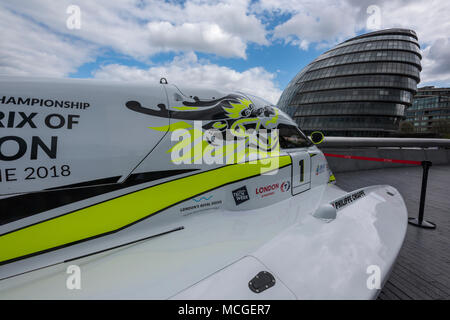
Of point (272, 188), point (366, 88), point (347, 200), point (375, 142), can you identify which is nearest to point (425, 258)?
point (347, 200)

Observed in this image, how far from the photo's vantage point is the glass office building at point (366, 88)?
121ft

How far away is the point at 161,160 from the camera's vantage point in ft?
5.49

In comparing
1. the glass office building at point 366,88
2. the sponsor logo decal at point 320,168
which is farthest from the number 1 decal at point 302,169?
the glass office building at point 366,88

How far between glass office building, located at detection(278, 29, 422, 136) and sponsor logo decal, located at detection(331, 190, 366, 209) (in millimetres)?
40153

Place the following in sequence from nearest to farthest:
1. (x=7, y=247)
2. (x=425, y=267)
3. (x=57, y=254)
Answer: (x=7, y=247), (x=57, y=254), (x=425, y=267)

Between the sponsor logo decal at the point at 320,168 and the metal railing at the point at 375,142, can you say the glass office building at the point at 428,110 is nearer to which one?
the metal railing at the point at 375,142

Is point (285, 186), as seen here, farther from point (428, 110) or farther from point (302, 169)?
point (428, 110)

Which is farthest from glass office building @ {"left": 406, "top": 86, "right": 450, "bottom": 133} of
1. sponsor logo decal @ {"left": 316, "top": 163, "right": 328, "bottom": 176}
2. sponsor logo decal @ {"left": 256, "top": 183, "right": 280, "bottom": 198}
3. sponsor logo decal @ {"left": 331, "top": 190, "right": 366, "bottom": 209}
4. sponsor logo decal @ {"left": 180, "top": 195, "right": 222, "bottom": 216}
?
sponsor logo decal @ {"left": 180, "top": 195, "right": 222, "bottom": 216}

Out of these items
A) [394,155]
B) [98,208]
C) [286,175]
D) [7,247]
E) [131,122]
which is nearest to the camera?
[7,247]

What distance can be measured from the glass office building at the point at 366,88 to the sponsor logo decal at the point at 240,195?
41.0 m

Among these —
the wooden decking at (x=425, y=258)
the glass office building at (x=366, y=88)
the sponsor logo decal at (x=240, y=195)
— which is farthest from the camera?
the glass office building at (x=366, y=88)

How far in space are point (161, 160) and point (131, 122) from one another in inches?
14.7
